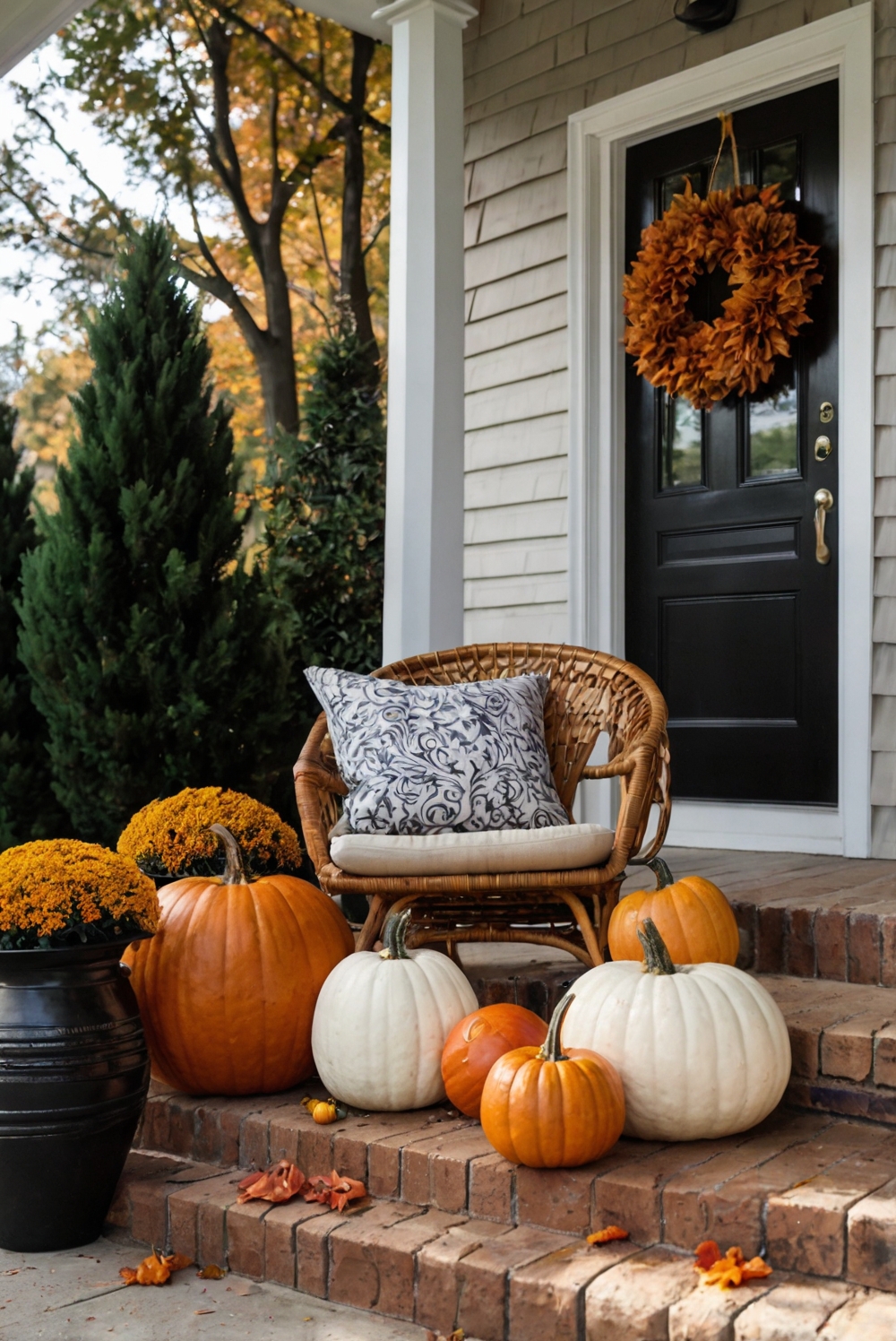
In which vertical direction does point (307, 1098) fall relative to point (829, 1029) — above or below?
below

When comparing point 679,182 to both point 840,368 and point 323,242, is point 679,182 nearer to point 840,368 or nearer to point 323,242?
point 840,368

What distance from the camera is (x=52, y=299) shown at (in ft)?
33.8

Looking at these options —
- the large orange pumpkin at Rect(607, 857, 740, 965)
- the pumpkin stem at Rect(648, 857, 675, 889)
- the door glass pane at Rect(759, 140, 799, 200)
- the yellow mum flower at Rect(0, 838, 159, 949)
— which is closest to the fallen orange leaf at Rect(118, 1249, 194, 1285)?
the yellow mum flower at Rect(0, 838, 159, 949)

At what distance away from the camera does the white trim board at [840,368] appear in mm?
3439

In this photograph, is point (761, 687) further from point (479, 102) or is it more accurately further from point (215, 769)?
point (479, 102)

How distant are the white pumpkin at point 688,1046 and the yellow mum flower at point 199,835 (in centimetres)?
99

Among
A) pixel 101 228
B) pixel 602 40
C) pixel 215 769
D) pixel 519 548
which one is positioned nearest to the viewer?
pixel 215 769

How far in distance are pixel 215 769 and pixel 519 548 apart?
1345 millimetres

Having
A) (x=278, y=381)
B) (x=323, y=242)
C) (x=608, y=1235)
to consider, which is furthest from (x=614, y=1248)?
(x=323, y=242)

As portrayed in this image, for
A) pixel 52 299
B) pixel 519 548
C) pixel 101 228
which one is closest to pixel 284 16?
pixel 101 228

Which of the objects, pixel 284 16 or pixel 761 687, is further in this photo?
pixel 284 16

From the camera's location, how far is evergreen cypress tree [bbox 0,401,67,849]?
3852 mm

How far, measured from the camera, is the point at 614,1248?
1.80m

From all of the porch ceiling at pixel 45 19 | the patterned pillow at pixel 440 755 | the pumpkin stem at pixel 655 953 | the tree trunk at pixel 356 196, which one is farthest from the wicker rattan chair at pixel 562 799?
the tree trunk at pixel 356 196
